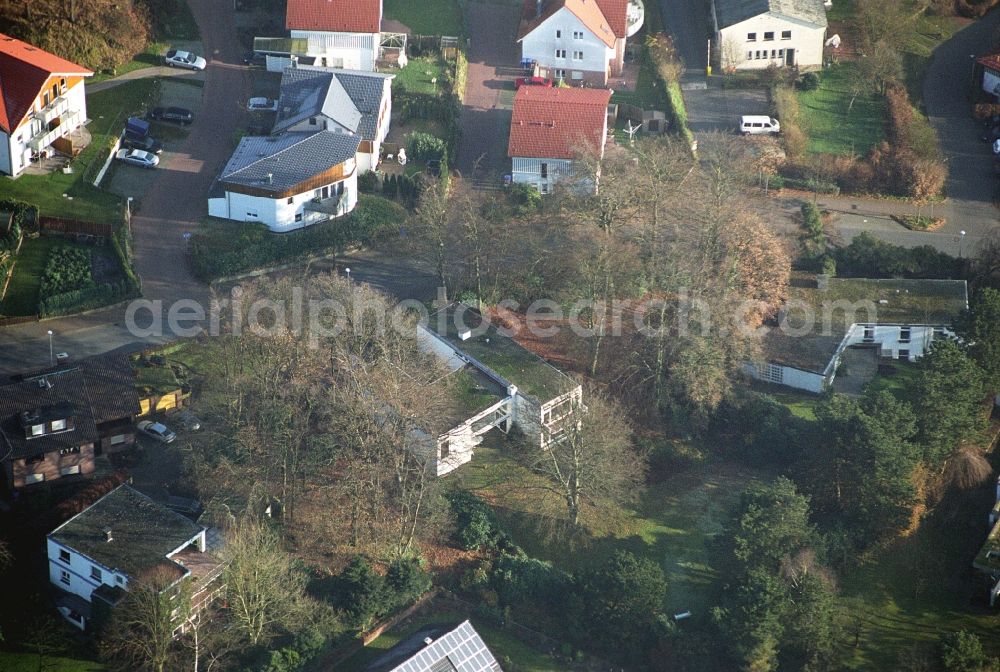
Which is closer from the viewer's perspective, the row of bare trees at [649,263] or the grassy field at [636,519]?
the grassy field at [636,519]

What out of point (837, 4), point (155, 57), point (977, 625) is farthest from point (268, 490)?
point (837, 4)

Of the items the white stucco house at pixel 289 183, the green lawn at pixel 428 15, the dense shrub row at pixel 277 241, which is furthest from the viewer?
the green lawn at pixel 428 15

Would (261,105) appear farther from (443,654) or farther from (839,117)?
(443,654)

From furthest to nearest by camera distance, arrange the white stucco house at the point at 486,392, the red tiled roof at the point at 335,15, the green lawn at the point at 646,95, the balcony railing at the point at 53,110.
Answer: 1. the green lawn at the point at 646,95
2. the red tiled roof at the point at 335,15
3. the balcony railing at the point at 53,110
4. the white stucco house at the point at 486,392

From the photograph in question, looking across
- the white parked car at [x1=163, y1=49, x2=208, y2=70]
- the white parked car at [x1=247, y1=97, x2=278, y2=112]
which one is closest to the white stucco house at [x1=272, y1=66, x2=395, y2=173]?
the white parked car at [x1=247, y1=97, x2=278, y2=112]

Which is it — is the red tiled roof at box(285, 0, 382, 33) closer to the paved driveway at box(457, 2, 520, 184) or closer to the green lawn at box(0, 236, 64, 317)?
the paved driveway at box(457, 2, 520, 184)

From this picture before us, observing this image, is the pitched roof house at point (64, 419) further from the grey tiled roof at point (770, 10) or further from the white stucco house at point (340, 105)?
the grey tiled roof at point (770, 10)

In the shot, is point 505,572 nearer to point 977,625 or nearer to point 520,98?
point 977,625

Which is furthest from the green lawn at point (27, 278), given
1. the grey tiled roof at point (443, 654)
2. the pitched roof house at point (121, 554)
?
the grey tiled roof at point (443, 654)
